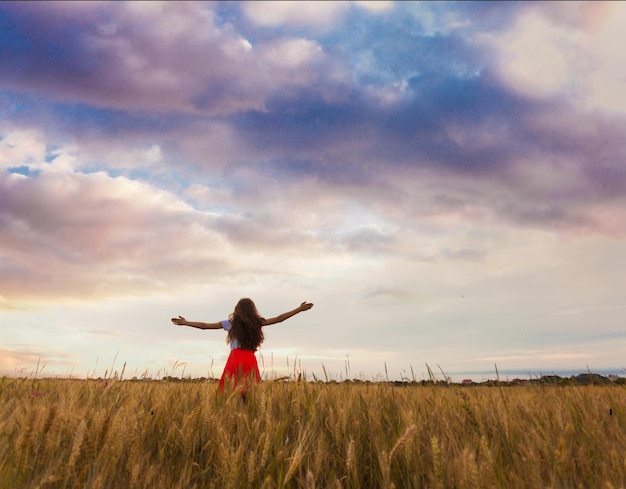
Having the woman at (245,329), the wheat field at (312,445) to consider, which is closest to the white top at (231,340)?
the woman at (245,329)

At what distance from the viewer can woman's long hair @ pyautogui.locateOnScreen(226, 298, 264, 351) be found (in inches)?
330

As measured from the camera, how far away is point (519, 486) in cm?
238

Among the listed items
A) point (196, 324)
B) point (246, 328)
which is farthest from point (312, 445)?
point (196, 324)

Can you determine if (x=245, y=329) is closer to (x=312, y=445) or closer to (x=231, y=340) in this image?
(x=231, y=340)

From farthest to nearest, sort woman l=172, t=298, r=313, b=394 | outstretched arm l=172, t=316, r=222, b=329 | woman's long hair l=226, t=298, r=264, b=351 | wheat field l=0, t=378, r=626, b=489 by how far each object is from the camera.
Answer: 1. outstretched arm l=172, t=316, r=222, b=329
2. woman's long hair l=226, t=298, r=264, b=351
3. woman l=172, t=298, r=313, b=394
4. wheat field l=0, t=378, r=626, b=489

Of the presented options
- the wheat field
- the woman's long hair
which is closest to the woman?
the woman's long hair

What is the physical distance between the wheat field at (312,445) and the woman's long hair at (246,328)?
3795mm

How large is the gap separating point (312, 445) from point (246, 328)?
537 cm

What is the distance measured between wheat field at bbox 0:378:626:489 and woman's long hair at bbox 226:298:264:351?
12.5 ft

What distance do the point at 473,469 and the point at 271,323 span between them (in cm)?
703

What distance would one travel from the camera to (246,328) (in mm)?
8438

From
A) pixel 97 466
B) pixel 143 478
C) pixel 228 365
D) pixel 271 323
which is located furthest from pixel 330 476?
pixel 271 323

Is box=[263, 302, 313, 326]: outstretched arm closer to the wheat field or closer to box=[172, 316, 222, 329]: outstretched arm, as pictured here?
box=[172, 316, 222, 329]: outstretched arm

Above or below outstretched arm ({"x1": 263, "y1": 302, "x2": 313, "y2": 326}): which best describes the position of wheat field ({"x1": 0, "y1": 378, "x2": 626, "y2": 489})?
below
